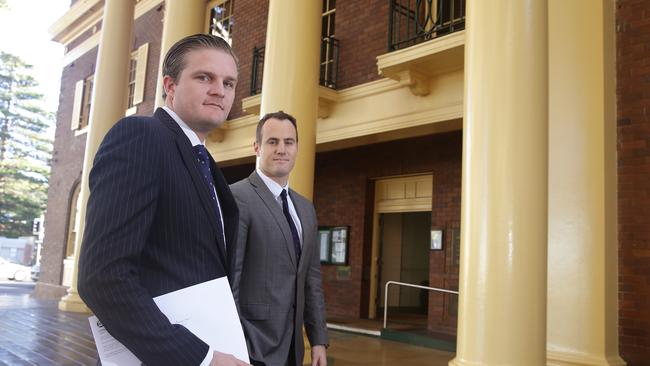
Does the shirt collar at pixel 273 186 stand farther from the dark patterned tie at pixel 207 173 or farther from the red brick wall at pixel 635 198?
the red brick wall at pixel 635 198

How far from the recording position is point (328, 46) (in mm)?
10109

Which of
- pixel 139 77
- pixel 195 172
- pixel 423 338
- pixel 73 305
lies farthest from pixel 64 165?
pixel 195 172

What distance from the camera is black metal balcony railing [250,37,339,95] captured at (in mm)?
9464

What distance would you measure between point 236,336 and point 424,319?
1083cm

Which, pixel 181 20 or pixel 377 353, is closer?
pixel 377 353

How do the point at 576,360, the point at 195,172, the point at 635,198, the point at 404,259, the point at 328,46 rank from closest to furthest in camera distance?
the point at 195,172 → the point at 576,360 → the point at 635,198 → the point at 328,46 → the point at 404,259

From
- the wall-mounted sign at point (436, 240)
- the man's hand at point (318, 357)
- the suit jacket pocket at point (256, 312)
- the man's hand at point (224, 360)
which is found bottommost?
the man's hand at point (318, 357)

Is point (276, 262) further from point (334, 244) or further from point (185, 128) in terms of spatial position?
point (334, 244)

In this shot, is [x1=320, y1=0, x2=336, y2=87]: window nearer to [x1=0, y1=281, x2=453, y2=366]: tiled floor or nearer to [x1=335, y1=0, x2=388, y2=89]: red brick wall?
[x1=335, y1=0, x2=388, y2=89]: red brick wall

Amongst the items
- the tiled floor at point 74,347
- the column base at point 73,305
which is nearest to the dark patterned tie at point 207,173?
the tiled floor at point 74,347

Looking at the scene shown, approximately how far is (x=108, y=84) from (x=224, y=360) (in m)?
10.8

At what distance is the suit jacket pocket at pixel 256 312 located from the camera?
7.89 ft

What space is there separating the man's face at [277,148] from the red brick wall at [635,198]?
4.04 metres

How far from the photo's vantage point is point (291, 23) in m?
6.09
